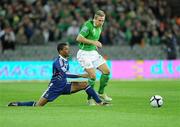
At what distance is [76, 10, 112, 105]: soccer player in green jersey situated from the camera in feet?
52.2

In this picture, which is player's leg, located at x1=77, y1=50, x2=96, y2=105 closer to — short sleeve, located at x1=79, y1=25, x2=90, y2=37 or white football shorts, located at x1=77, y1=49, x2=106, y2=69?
white football shorts, located at x1=77, y1=49, x2=106, y2=69

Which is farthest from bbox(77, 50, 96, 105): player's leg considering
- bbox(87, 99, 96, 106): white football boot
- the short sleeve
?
bbox(87, 99, 96, 106): white football boot

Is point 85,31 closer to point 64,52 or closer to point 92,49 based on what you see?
point 92,49

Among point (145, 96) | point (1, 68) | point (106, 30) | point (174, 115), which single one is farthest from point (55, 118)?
point (106, 30)

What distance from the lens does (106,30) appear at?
1186 inches

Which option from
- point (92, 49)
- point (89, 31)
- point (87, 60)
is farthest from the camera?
point (92, 49)

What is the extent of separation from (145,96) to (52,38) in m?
12.1

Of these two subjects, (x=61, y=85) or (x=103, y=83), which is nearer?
(x=61, y=85)

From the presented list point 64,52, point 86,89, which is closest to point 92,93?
point 86,89

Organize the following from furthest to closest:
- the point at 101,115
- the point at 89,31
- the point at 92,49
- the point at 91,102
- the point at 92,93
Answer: the point at 92,49, the point at 89,31, the point at 91,102, the point at 92,93, the point at 101,115

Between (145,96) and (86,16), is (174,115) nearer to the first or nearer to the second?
(145,96)

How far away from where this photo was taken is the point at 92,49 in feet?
54.2

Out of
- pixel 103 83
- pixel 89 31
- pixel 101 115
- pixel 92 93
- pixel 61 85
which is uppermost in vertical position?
pixel 89 31

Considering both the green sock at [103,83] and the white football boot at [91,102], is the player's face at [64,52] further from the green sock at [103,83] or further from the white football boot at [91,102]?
the green sock at [103,83]
